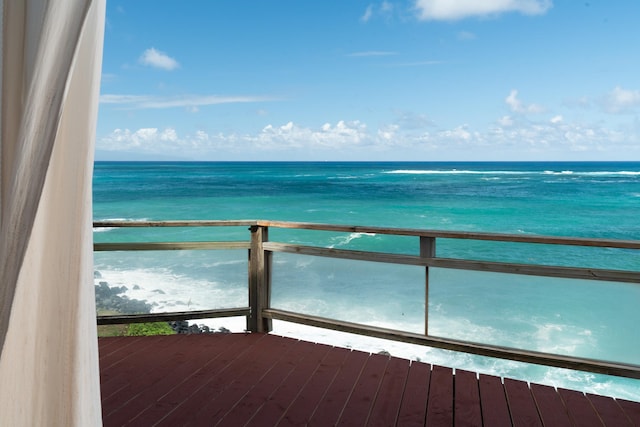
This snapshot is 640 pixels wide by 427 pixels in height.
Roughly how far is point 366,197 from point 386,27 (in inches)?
593

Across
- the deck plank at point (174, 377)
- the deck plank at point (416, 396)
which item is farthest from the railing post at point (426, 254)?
the deck plank at point (174, 377)

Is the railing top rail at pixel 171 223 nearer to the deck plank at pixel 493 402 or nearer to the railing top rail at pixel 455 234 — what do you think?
the railing top rail at pixel 455 234

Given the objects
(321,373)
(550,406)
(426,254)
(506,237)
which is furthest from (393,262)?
(550,406)

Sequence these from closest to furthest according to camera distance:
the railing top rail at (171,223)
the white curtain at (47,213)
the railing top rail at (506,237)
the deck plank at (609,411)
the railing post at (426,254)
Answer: the white curtain at (47,213)
the deck plank at (609,411)
the railing top rail at (506,237)
the railing post at (426,254)
the railing top rail at (171,223)

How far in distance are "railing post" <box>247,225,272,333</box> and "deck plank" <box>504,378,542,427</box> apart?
160 centimetres

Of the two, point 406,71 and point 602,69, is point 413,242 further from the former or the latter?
point 602,69

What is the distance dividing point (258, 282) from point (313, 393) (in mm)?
1077

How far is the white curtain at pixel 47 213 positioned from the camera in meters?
0.65

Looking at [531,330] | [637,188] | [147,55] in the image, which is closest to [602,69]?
[637,188]

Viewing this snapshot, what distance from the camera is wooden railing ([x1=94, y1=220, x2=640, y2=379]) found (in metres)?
2.25

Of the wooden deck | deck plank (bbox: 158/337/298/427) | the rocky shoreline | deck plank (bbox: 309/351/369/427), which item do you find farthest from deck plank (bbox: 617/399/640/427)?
the rocky shoreline

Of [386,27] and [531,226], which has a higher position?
[386,27]

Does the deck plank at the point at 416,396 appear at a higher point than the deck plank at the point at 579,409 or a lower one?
higher

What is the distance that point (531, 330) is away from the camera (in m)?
2.60
